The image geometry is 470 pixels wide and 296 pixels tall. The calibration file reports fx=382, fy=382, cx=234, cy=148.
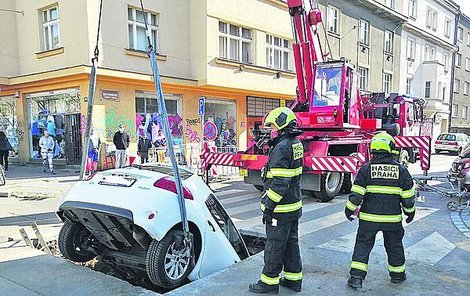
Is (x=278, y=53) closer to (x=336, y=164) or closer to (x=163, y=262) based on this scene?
(x=336, y=164)

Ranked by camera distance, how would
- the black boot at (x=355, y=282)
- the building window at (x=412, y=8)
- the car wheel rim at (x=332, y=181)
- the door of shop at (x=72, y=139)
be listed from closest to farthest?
1. the black boot at (x=355, y=282)
2. the car wheel rim at (x=332, y=181)
3. the door of shop at (x=72, y=139)
4. the building window at (x=412, y=8)

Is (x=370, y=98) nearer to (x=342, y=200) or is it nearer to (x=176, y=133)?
(x=342, y=200)

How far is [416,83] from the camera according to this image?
34406mm

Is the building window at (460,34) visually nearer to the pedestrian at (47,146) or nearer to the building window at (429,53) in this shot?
the building window at (429,53)

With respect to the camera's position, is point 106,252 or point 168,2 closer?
point 106,252

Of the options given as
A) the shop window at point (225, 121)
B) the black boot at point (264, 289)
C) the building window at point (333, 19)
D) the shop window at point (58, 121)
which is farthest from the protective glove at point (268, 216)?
the building window at point (333, 19)

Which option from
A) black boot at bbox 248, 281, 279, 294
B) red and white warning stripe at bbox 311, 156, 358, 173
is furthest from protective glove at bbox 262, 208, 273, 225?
red and white warning stripe at bbox 311, 156, 358, 173

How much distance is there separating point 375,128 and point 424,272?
7356mm

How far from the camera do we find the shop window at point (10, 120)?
17641 millimetres

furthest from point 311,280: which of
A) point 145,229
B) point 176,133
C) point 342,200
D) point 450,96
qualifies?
point 450,96

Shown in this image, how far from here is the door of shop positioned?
1515 cm

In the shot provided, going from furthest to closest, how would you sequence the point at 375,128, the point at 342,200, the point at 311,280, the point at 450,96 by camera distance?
the point at 450,96 < the point at 375,128 < the point at 342,200 < the point at 311,280

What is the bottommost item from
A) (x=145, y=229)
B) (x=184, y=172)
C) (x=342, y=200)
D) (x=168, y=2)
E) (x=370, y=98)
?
(x=342, y=200)

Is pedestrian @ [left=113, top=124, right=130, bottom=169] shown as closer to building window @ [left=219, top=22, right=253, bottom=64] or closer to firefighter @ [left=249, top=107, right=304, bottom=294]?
building window @ [left=219, top=22, right=253, bottom=64]
